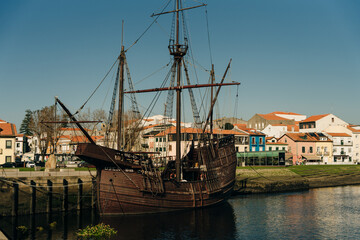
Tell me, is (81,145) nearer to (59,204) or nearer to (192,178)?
(59,204)

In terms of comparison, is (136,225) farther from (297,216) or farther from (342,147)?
(342,147)

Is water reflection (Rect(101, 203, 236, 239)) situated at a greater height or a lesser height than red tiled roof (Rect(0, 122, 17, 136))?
lesser

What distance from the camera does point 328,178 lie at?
6825 centimetres

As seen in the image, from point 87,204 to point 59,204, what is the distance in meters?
3.39

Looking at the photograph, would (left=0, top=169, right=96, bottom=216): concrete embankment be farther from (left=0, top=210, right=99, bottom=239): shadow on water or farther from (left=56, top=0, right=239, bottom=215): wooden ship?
(left=56, top=0, right=239, bottom=215): wooden ship

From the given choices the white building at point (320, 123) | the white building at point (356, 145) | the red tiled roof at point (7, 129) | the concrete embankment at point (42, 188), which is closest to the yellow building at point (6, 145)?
the red tiled roof at point (7, 129)

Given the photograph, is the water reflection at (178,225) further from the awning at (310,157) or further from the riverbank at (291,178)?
the awning at (310,157)

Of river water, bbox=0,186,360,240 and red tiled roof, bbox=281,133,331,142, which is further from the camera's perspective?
red tiled roof, bbox=281,133,331,142

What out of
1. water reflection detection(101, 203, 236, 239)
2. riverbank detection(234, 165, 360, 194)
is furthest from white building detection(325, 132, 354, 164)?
water reflection detection(101, 203, 236, 239)

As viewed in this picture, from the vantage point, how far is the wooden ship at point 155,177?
117 ft

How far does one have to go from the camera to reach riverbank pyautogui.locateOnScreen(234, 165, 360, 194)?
189 feet

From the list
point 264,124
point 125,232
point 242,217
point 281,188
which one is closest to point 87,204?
point 125,232

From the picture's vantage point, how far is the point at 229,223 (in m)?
35.4

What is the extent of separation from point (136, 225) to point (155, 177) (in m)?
5.61
